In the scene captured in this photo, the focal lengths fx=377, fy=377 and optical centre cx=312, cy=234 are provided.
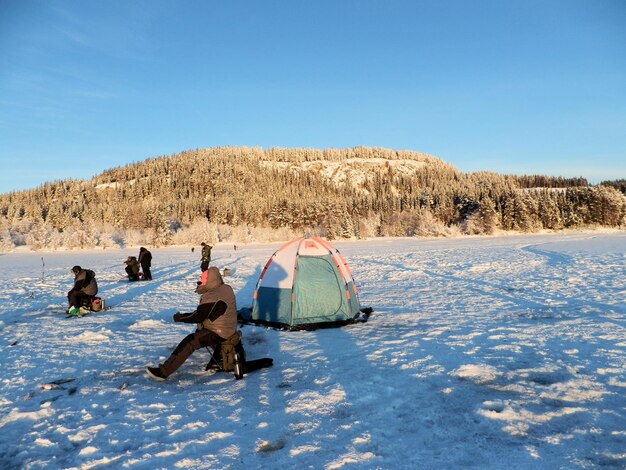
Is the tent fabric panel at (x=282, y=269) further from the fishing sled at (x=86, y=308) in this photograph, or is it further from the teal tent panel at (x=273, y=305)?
the fishing sled at (x=86, y=308)

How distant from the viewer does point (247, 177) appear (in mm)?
140125

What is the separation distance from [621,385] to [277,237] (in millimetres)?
60871

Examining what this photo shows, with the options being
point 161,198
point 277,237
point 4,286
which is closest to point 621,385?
point 4,286

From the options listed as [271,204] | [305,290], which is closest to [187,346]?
[305,290]

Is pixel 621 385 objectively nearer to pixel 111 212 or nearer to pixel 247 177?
pixel 111 212

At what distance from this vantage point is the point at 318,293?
30.2 ft

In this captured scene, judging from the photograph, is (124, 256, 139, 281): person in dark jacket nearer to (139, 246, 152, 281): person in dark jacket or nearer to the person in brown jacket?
(139, 246, 152, 281): person in dark jacket

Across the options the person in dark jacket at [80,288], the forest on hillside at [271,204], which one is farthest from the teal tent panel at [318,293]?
the forest on hillside at [271,204]

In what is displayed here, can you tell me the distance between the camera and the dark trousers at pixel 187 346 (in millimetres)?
5705

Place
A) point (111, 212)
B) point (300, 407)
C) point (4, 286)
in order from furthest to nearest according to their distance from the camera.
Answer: point (111, 212) < point (4, 286) < point (300, 407)

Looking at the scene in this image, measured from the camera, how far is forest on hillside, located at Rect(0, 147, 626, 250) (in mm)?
63938

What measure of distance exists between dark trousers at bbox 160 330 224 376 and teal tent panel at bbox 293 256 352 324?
131 inches

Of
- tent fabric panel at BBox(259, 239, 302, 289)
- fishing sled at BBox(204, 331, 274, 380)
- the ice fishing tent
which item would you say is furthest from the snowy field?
tent fabric panel at BBox(259, 239, 302, 289)

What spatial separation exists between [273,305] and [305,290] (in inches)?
35.4
